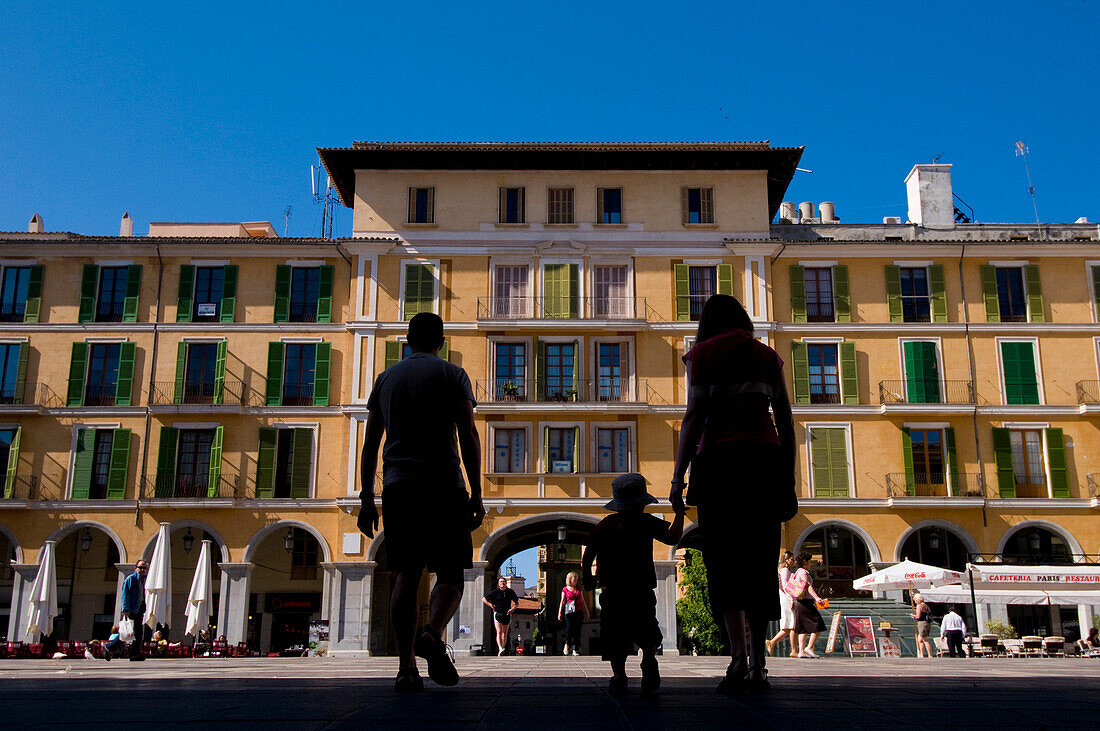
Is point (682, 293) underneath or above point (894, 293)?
underneath

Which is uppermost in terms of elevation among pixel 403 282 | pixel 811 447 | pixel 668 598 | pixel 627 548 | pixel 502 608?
pixel 403 282

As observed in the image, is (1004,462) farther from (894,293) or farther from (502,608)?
(502,608)

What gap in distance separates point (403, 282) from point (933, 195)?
68.2ft

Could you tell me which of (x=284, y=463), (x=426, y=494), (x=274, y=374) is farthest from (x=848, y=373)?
(x=426, y=494)

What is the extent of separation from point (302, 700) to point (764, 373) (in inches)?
114

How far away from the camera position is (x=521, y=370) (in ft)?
119

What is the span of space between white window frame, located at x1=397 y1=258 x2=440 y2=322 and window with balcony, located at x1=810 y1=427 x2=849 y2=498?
1293 centimetres

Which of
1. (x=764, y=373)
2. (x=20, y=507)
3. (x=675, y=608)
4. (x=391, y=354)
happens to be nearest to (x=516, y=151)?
(x=391, y=354)

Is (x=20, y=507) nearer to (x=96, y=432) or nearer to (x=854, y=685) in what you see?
(x=96, y=432)

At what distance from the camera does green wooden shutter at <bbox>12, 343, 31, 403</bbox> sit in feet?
119

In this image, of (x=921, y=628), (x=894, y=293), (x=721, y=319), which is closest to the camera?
(x=721, y=319)

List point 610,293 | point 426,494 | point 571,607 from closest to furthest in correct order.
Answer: point 426,494, point 571,607, point 610,293

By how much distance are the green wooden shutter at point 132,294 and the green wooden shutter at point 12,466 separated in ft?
16.2

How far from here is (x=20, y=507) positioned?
35.0m
